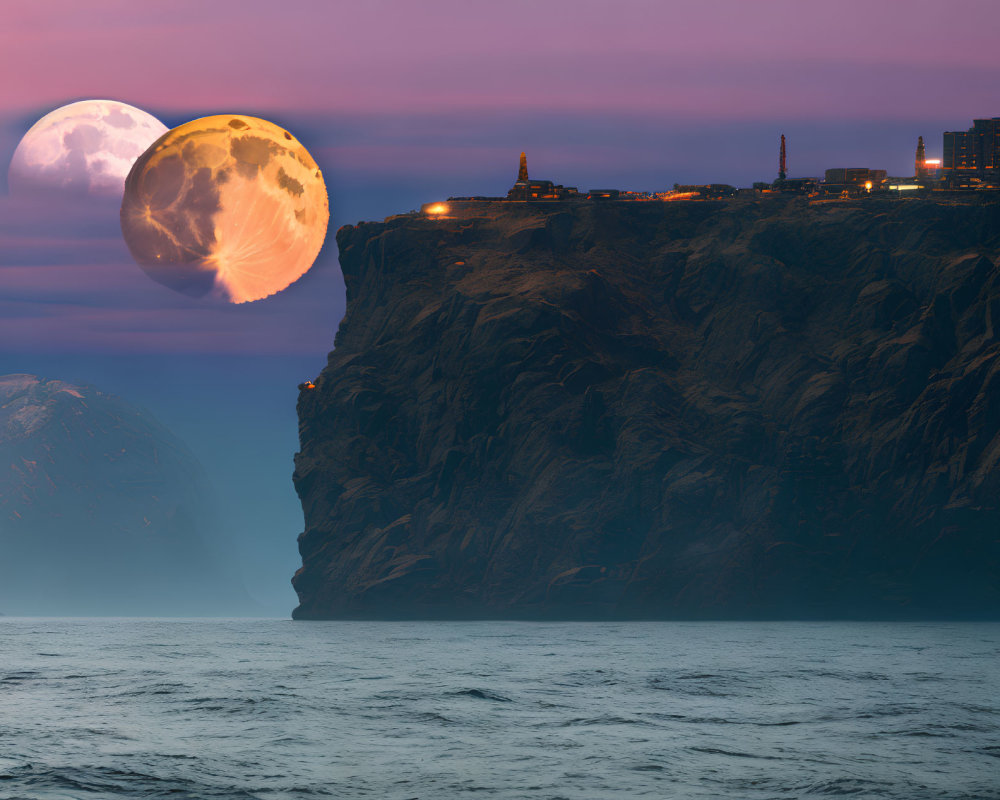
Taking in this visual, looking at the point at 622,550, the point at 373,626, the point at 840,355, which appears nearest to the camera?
the point at 373,626

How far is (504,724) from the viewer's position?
5784cm

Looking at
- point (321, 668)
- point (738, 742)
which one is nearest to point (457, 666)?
point (321, 668)

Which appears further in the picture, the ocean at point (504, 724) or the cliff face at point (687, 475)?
the cliff face at point (687, 475)

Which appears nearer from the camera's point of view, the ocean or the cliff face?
the ocean

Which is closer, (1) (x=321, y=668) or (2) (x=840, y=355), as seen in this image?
(1) (x=321, y=668)

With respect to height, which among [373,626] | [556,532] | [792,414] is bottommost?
[373,626]

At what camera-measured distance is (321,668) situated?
297 feet

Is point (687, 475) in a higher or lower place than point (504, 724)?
higher

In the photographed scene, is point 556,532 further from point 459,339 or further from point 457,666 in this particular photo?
point 457,666

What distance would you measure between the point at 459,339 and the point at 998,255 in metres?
82.8

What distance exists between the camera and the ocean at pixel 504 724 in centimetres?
4272

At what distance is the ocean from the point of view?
42.7 metres

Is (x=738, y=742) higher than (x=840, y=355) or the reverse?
the reverse

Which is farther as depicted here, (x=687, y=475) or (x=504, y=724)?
(x=687, y=475)
